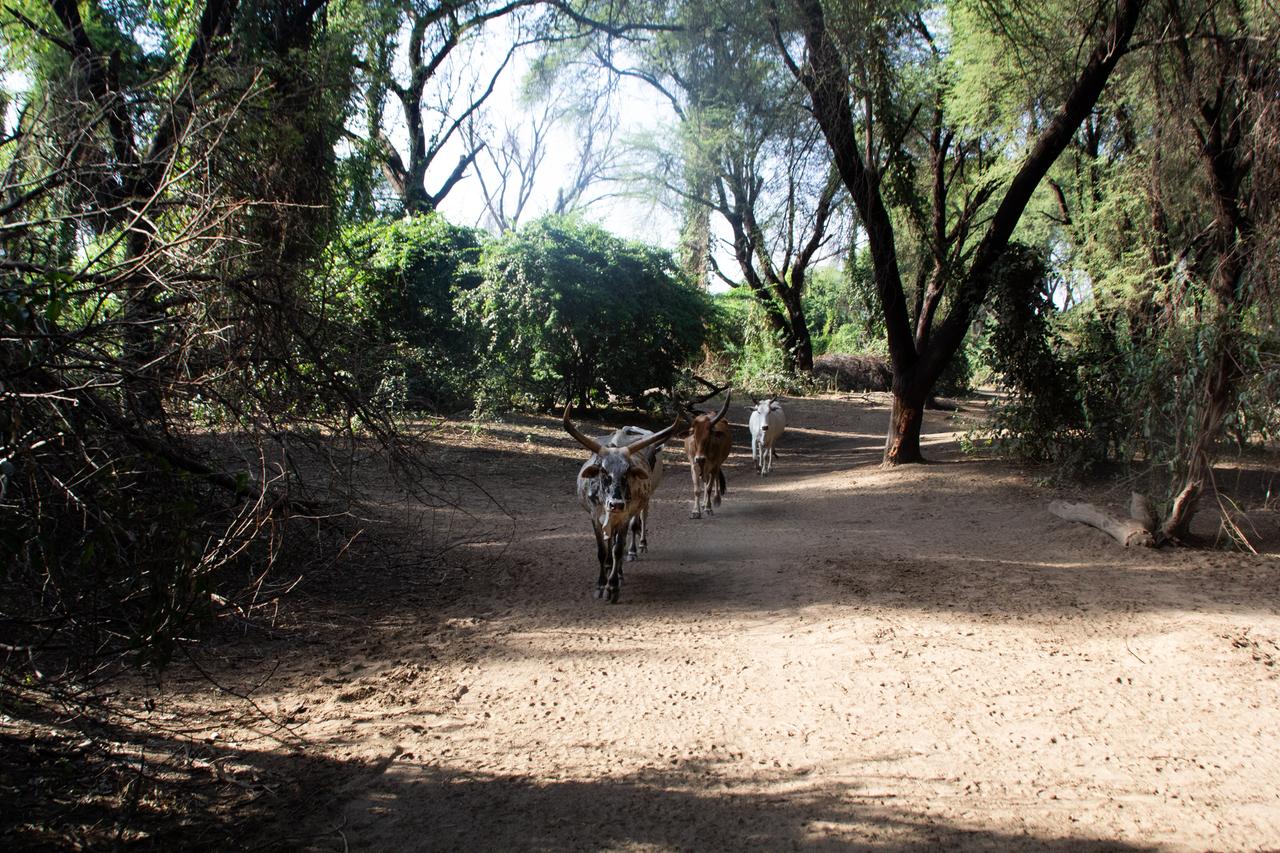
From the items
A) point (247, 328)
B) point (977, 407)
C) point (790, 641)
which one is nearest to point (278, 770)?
point (247, 328)

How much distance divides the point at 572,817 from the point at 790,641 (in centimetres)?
270

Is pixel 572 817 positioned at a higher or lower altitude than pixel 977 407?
lower

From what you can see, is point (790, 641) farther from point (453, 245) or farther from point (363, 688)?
point (453, 245)

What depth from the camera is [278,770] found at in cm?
442

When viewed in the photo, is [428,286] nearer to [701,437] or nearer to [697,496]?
[701,437]

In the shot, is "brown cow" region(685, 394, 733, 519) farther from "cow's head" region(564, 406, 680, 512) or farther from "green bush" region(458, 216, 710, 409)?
"green bush" region(458, 216, 710, 409)

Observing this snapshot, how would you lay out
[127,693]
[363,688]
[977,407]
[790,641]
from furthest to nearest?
1. [977,407]
2. [790,641]
3. [363,688]
4. [127,693]

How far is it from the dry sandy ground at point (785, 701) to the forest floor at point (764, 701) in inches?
0.8

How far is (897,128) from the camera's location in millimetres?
14039

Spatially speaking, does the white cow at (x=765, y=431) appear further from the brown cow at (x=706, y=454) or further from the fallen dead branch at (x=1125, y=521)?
the fallen dead branch at (x=1125, y=521)

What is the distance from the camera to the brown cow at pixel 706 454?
456 inches

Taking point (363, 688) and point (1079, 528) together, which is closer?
point (363, 688)

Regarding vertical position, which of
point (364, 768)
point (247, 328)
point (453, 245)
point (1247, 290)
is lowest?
point (364, 768)

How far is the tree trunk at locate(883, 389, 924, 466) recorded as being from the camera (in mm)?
14336
